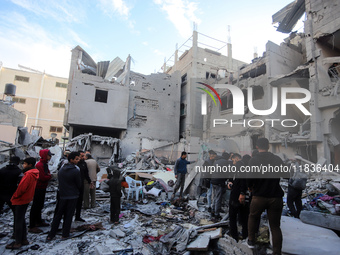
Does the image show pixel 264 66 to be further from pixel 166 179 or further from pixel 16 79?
pixel 16 79

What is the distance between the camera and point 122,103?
2041 cm

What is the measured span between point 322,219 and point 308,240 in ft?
2.71

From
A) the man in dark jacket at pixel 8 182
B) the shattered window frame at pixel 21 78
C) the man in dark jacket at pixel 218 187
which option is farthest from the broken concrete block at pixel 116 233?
the shattered window frame at pixel 21 78

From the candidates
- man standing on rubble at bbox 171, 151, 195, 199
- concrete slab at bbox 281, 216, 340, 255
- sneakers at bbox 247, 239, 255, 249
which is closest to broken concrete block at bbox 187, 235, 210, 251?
sneakers at bbox 247, 239, 255, 249

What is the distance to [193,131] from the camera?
22641 mm

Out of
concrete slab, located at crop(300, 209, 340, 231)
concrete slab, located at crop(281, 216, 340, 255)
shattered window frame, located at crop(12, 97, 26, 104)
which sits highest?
shattered window frame, located at crop(12, 97, 26, 104)

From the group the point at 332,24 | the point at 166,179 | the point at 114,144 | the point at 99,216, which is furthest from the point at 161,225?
the point at 332,24

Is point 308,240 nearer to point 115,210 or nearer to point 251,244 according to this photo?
point 251,244

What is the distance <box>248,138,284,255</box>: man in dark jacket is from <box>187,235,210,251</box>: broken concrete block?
0.72 metres

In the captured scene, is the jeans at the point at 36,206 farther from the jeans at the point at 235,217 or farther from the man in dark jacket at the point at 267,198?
the man in dark jacket at the point at 267,198

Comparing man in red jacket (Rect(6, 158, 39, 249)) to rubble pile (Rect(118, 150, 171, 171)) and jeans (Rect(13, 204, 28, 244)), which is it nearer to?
jeans (Rect(13, 204, 28, 244))

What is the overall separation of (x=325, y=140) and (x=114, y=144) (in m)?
15.9

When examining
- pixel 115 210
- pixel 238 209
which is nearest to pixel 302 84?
pixel 238 209

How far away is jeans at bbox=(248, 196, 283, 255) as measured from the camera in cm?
270
